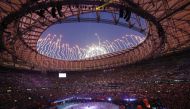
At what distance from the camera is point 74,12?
1364 inches

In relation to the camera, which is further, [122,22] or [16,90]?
[16,90]

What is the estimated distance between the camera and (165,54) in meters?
45.2

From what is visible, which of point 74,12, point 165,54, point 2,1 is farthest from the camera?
point 165,54

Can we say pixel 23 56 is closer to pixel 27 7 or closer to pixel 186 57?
pixel 27 7

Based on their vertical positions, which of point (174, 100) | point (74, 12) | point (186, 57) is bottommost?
point (174, 100)

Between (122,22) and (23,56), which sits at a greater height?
(122,22)

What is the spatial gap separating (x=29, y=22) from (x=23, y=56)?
1410 cm

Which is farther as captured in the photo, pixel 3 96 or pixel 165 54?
pixel 165 54

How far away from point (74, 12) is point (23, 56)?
51.6ft

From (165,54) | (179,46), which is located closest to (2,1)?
(179,46)

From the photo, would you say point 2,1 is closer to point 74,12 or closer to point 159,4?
point 74,12

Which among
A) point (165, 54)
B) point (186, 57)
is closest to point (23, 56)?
point (165, 54)

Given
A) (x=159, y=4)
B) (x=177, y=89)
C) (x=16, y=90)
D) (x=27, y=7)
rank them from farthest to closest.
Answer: (x=16, y=90), (x=177, y=89), (x=159, y=4), (x=27, y=7)

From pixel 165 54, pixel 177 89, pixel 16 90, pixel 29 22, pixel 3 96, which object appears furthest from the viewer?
pixel 16 90
